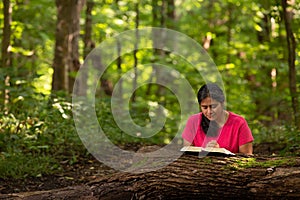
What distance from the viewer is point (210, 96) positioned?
15.8 feet

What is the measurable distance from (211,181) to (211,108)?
1.06 meters

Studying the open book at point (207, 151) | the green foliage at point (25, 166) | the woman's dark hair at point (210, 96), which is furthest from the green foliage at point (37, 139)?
the open book at point (207, 151)

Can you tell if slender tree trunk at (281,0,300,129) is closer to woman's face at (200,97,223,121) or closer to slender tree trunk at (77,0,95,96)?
woman's face at (200,97,223,121)

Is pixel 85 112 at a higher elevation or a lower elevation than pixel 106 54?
lower

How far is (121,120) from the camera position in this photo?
352 inches

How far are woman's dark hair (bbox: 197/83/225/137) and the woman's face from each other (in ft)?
0.12

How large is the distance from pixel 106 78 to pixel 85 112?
6632mm

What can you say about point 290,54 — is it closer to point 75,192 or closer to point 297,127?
point 297,127

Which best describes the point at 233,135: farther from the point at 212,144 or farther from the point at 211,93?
the point at 211,93

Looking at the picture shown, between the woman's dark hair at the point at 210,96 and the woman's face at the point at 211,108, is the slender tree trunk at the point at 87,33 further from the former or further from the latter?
the woman's face at the point at 211,108

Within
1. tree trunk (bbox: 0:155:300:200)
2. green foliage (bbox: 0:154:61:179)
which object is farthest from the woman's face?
green foliage (bbox: 0:154:61:179)

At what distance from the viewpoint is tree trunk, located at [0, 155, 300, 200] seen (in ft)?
12.4

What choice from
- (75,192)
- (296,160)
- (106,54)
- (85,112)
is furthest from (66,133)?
(106,54)

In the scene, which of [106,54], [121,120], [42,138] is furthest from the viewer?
[106,54]
